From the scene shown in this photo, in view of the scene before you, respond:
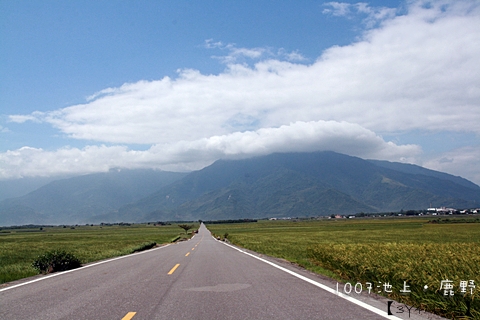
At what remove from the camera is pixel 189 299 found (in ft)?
28.7

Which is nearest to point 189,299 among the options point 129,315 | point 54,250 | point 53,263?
point 129,315

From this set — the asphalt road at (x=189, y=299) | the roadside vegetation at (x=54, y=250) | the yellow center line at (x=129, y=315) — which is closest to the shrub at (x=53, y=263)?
the roadside vegetation at (x=54, y=250)

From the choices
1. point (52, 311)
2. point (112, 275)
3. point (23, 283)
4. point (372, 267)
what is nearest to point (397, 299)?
point (372, 267)

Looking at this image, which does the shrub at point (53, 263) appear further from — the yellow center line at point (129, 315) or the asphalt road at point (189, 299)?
the yellow center line at point (129, 315)

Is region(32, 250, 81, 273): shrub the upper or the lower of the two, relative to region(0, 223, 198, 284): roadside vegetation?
upper

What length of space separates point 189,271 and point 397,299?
25.8 ft

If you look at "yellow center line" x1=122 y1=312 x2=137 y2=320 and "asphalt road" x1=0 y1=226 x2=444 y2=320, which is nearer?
"yellow center line" x1=122 y1=312 x2=137 y2=320

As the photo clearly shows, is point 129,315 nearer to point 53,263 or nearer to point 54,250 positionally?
point 53,263

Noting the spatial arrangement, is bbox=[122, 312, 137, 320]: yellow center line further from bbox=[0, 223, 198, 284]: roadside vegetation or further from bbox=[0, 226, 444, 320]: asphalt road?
bbox=[0, 223, 198, 284]: roadside vegetation

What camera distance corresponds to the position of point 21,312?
7.70m

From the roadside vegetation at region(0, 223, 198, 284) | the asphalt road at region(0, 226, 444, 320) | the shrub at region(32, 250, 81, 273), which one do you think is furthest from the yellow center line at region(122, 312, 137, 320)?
the shrub at region(32, 250, 81, 273)

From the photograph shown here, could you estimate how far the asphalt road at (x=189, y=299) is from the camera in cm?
731

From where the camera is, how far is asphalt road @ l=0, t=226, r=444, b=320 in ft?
24.0

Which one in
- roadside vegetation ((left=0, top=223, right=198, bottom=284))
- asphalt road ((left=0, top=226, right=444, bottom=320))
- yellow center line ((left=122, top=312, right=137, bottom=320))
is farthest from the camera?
roadside vegetation ((left=0, top=223, right=198, bottom=284))
